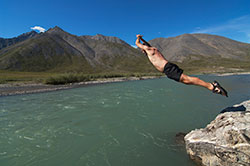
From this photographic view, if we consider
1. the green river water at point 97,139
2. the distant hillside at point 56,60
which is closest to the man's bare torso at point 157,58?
the green river water at point 97,139

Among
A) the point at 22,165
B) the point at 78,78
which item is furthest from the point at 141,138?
the point at 78,78

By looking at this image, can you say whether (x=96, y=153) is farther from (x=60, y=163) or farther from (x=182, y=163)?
(x=182, y=163)

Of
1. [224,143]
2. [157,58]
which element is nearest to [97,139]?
[224,143]

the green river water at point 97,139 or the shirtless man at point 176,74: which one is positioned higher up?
the shirtless man at point 176,74

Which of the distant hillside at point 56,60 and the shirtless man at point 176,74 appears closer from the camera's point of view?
the shirtless man at point 176,74

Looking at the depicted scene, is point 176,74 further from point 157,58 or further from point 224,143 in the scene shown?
point 224,143

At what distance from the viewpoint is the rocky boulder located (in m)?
4.59

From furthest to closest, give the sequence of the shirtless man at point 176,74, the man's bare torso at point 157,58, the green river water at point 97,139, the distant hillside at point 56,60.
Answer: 1. the distant hillside at point 56,60
2. the green river water at point 97,139
3. the man's bare torso at point 157,58
4. the shirtless man at point 176,74

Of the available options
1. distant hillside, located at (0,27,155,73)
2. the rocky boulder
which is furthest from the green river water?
distant hillside, located at (0,27,155,73)

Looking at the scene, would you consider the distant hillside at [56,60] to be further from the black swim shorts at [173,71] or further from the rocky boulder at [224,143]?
the black swim shorts at [173,71]

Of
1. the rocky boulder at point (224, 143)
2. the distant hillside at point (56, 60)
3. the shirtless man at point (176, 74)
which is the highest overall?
the distant hillside at point (56, 60)

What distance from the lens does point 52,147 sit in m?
7.80

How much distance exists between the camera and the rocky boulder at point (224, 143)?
4.59 metres

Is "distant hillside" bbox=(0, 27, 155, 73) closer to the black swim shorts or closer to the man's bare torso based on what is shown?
the man's bare torso
